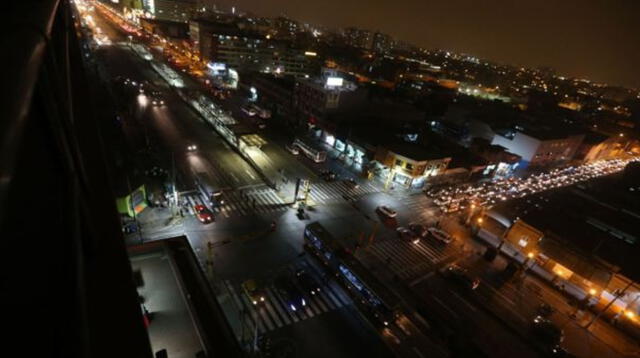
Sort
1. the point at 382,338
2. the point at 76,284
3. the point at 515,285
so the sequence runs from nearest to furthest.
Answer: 1. the point at 76,284
2. the point at 382,338
3. the point at 515,285

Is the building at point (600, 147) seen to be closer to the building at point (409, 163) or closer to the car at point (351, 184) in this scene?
the building at point (409, 163)

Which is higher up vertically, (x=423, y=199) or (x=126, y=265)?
(x=126, y=265)

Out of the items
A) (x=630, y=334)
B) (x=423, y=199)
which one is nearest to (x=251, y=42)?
(x=423, y=199)

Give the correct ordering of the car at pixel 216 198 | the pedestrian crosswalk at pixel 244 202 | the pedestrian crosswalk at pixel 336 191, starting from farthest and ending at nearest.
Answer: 1. the pedestrian crosswalk at pixel 336 191
2. the car at pixel 216 198
3. the pedestrian crosswalk at pixel 244 202

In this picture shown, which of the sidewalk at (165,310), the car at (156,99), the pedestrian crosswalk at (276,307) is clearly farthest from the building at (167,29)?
the sidewalk at (165,310)

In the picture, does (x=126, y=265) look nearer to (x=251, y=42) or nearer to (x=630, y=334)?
(x=630, y=334)

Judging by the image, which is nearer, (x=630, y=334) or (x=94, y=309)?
(x=94, y=309)

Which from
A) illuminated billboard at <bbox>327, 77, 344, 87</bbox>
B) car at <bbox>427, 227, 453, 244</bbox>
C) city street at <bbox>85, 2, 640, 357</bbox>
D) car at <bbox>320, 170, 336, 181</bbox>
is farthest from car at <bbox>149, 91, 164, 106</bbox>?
car at <bbox>427, 227, 453, 244</bbox>

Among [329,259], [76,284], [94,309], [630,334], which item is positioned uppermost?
[76,284]
